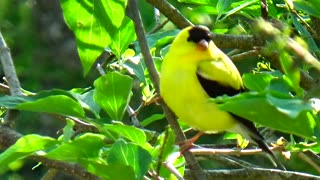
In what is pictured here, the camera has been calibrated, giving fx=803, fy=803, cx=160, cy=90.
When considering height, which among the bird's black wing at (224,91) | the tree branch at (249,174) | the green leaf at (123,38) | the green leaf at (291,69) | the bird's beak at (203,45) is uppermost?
the green leaf at (291,69)

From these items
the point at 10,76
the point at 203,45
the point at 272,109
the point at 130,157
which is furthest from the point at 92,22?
the point at 203,45

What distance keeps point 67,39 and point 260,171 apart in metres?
7.21

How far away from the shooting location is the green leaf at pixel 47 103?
1.44 meters

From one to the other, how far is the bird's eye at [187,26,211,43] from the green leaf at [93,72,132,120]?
0.81m

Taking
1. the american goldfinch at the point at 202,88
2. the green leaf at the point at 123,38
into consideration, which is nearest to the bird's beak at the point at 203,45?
the american goldfinch at the point at 202,88

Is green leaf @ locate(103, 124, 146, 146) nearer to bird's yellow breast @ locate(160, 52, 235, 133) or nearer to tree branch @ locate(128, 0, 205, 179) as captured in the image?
tree branch @ locate(128, 0, 205, 179)

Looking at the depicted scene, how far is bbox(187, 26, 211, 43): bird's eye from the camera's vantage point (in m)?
2.40

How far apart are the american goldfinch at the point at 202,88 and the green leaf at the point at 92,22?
0.51 m

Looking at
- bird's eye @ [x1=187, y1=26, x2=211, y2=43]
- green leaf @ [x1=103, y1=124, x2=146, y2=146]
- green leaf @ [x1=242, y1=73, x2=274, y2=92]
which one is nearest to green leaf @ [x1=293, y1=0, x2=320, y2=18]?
green leaf @ [x1=242, y1=73, x2=274, y2=92]

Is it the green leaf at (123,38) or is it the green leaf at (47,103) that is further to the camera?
the green leaf at (123,38)

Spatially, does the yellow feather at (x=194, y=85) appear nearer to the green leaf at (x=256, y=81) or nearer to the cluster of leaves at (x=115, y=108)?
the cluster of leaves at (x=115, y=108)

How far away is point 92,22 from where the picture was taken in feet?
5.58

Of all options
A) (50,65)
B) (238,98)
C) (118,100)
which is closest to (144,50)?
(118,100)

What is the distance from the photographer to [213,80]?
7.62ft
